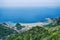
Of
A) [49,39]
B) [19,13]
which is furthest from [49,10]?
[49,39]

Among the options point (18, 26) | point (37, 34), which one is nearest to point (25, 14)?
point (18, 26)

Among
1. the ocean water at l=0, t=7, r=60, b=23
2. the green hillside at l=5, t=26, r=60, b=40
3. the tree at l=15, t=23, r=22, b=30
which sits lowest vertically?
the green hillside at l=5, t=26, r=60, b=40

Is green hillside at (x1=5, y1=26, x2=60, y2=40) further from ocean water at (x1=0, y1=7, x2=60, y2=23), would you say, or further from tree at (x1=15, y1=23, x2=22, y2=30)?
ocean water at (x1=0, y1=7, x2=60, y2=23)

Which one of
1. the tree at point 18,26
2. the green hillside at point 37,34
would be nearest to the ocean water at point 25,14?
the tree at point 18,26

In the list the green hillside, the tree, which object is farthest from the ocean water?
the green hillside

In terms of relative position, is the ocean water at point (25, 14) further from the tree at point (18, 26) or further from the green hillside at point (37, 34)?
the green hillside at point (37, 34)

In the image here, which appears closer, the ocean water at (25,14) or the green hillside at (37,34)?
the green hillside at (37,34)

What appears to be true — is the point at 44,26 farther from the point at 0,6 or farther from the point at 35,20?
the point at 0,6

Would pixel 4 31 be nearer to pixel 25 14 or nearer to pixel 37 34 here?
pixel 25 14
